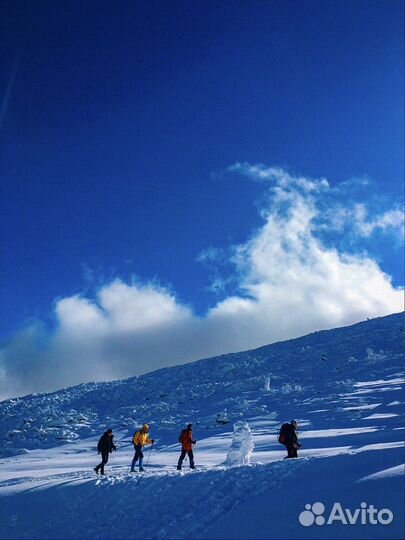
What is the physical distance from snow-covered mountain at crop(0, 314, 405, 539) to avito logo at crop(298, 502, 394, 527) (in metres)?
0.03

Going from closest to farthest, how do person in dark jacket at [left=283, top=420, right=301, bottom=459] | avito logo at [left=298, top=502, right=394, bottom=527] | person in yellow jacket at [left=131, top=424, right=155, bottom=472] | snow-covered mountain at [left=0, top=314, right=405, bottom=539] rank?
1. avito logo at [left=298, top=502, right=394, bottom=527]
2. snow-covered mountain at [left=0, top=314, right=405, bottom=539]
3. person in dark jacket at [left=283, top=420, right=301, bottom=459]
4. person in yellow jacket at [left=131, top=424, right=155, bottom=472]

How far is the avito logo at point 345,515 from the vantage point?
8.18m

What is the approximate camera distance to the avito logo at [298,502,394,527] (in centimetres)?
818

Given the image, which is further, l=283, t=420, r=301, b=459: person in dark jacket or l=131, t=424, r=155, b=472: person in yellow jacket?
l=131, t=424, r=155, b=472: person in yellow jacket

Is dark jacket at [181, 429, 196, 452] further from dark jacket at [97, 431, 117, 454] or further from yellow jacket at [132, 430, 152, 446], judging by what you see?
dark jacket at [97, 431, 117, 454]

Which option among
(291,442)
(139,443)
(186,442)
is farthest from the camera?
(139,443)

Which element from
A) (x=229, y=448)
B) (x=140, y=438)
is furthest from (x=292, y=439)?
(x=229, y=448)

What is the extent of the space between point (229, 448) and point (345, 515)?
39.7 ft

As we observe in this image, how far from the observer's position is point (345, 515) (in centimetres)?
863

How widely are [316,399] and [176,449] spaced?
1114 cm

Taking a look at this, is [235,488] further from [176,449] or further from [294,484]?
[176,449]

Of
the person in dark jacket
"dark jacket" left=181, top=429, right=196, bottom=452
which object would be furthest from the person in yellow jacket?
the person in dark jacket

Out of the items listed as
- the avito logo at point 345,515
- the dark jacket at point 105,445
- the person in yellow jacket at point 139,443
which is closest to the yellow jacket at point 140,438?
the person in yellow jacket at point 139,443

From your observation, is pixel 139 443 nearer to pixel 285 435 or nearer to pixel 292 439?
pixel 285 435
